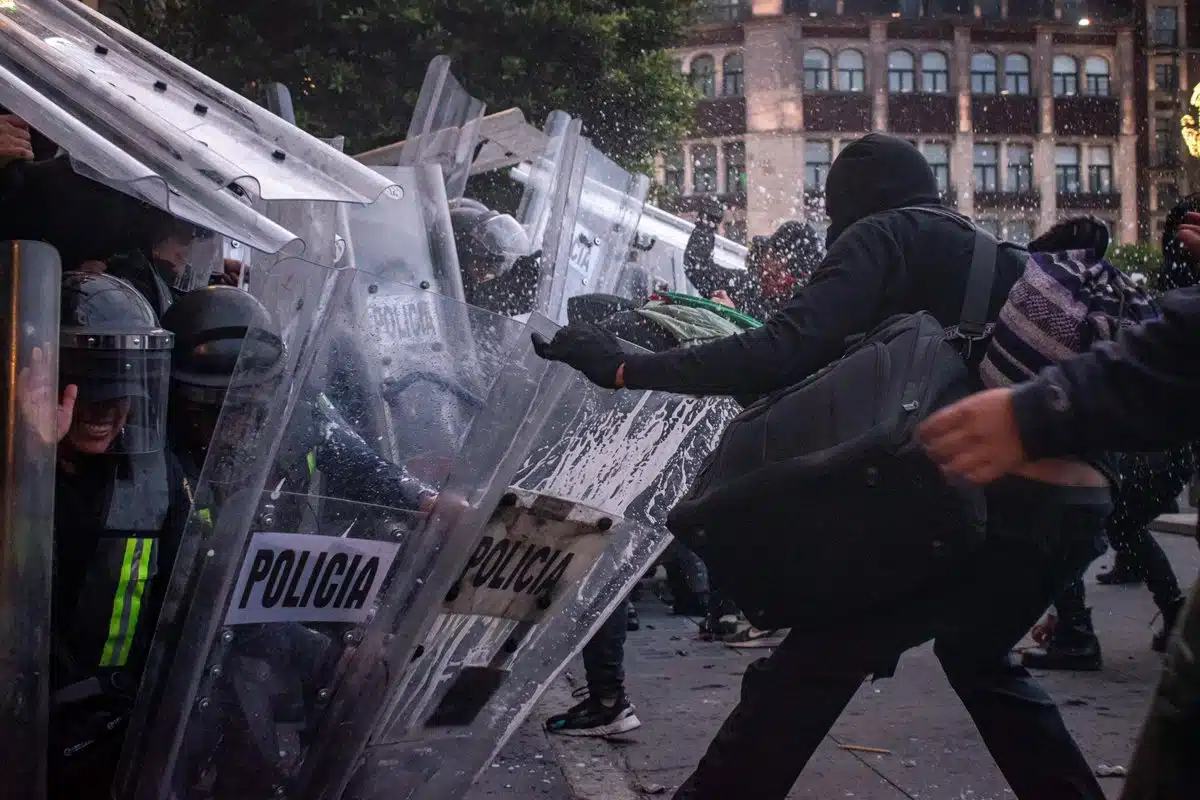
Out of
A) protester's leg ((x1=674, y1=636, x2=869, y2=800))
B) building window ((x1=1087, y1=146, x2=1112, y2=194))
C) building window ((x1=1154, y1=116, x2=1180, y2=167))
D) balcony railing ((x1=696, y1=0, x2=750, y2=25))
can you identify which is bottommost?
protester's leg ((x1=674, y1=636, x2=869, y2=800))

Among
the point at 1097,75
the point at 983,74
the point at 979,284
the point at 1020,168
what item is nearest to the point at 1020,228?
the point at 1020,168

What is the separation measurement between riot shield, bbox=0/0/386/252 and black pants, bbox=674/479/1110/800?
4.91 feet

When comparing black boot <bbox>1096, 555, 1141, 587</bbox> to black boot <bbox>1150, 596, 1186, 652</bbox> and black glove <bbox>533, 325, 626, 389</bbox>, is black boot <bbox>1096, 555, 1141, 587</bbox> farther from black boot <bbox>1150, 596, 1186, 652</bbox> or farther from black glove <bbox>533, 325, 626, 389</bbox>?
black glove <bbox>533, 325, 626, 389</bbox>

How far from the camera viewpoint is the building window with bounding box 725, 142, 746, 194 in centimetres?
4569

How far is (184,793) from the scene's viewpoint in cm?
264

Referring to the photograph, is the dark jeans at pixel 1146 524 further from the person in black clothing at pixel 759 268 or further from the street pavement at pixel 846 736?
the person in black clothing at pixel 759 268

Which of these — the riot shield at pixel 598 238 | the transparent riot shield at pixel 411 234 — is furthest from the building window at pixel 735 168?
the transparent riot shield at pixel 411 234

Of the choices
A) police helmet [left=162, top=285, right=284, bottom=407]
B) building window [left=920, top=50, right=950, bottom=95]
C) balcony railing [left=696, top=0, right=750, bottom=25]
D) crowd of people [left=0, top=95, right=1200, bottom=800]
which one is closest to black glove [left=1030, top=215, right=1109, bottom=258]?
crowd of people [left=0, top=95, right=1200, bottom=800]

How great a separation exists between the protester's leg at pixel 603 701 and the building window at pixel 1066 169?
153ft

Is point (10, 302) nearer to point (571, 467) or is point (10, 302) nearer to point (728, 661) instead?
point (571, 467)

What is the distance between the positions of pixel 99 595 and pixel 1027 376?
193 cm

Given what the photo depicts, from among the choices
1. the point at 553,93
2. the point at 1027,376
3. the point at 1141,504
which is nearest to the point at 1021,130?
the point at 553,93

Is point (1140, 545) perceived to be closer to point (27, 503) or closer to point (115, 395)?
point (115, 395)

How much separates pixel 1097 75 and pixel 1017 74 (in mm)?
3880
